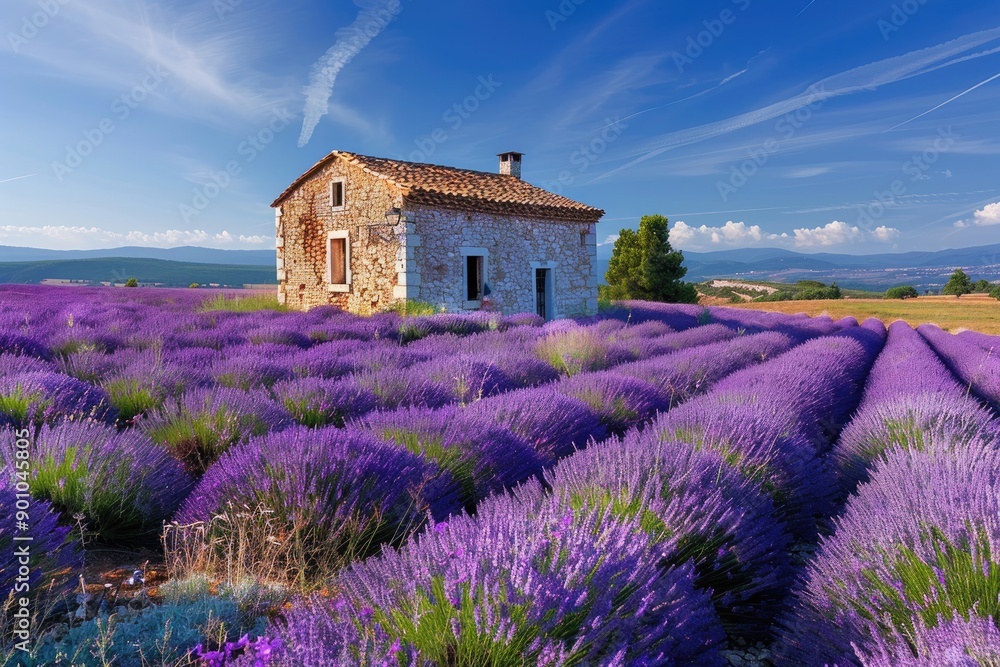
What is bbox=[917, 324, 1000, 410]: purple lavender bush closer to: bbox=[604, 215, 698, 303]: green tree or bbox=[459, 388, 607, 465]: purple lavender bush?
bbox=[459, 388, 607, 465]: purple lavender bush

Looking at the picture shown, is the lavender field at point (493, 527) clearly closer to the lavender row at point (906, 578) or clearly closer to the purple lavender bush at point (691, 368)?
the lavender row at point (906, 578)

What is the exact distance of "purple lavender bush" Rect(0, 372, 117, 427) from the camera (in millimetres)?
3309

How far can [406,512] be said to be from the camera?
223cm

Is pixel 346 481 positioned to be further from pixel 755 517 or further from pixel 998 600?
pixel 998 600

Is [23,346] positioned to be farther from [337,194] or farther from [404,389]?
[337,194]

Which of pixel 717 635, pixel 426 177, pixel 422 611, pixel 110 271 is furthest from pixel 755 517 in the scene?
pixel 110 271

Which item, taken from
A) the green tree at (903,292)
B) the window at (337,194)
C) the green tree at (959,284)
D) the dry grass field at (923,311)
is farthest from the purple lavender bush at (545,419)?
the green tree at (959,284)

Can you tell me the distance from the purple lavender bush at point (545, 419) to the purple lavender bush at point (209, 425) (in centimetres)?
114

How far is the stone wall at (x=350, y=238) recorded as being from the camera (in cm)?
1252

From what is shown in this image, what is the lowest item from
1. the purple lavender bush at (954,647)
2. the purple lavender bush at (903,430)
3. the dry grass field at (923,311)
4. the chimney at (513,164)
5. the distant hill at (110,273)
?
the dry grass field at (923,311)

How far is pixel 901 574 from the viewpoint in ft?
5.23

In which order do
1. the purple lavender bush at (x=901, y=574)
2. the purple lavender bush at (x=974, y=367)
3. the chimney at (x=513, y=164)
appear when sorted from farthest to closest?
the chimney at (x=513, y=164)
the purple lavender bush at (x=974, y=367)
the purple lavender bush at (x=901, y=574)

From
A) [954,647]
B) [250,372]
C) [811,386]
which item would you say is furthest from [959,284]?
[954,647]

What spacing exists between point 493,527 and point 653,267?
27613 millimetres
